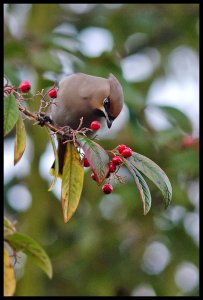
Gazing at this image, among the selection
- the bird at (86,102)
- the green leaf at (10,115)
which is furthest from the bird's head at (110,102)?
the green leaf at (10,115)

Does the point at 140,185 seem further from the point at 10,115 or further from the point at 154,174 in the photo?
the point at 10,115

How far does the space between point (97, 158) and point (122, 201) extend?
3690 mm

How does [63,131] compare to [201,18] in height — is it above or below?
below

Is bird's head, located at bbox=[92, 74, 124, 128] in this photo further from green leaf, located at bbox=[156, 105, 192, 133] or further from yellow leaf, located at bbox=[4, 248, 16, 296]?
green leaf, located at bbox=[156, 105, 192, 133]

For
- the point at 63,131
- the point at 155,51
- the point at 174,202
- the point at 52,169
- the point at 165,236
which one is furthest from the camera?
the point at 155,51

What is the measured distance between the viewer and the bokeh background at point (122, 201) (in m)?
5.91

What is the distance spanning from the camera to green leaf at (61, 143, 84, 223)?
2.57 m

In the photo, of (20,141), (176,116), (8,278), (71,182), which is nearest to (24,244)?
(8,278)

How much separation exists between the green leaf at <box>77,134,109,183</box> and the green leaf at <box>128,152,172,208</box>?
3.6 inches

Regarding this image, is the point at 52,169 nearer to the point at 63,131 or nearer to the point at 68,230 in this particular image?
the point at 63,131

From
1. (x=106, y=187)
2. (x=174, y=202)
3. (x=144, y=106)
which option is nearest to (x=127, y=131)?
(x=174, y=202)

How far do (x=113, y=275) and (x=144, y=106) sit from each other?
2498 millimetres

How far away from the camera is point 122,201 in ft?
19.9

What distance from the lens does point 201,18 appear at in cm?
666
